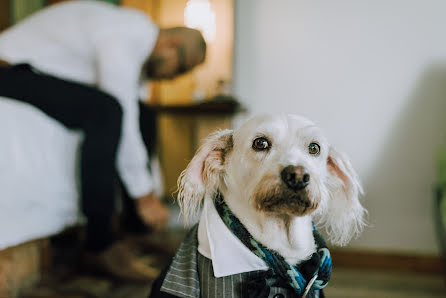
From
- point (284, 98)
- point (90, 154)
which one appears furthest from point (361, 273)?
point (90, 154)

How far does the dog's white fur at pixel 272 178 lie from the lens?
0.75m

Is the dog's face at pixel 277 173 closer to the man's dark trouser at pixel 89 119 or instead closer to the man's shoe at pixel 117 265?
the man's dark trouser at pixel 89 119

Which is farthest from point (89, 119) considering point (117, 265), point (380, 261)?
point (380, 261)

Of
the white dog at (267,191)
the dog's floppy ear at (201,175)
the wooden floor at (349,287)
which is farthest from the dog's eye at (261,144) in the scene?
the wooden floor at (349,287)

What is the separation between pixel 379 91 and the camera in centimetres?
185

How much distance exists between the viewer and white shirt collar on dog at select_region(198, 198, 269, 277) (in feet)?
2.36

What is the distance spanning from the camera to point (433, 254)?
5.86 feet

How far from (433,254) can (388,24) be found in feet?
3.93

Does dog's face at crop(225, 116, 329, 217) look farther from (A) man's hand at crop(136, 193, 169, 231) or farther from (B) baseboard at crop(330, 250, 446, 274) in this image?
(B) baseboard at crop(330, 250, 446, 274)

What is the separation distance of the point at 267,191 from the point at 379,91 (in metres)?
1.40

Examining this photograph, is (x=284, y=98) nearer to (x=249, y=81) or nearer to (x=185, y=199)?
(x=249, y=81)

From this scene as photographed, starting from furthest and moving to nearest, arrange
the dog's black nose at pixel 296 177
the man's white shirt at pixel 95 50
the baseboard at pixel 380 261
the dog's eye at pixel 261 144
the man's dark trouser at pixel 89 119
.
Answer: the baseboard at pixel 380 261 → the man's white shirt at pixel 95 50 → the man's dark trouser at pixel 89 119 → the dog's eye at pixel 261 144 → the dog's black nose at pixel 296 177

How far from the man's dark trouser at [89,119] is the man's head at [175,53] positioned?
1.50 feet

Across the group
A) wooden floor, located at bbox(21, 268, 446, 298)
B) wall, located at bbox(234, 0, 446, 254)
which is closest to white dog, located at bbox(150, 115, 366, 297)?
wooden floor, located at bbox(21, 268, 446, 298)
